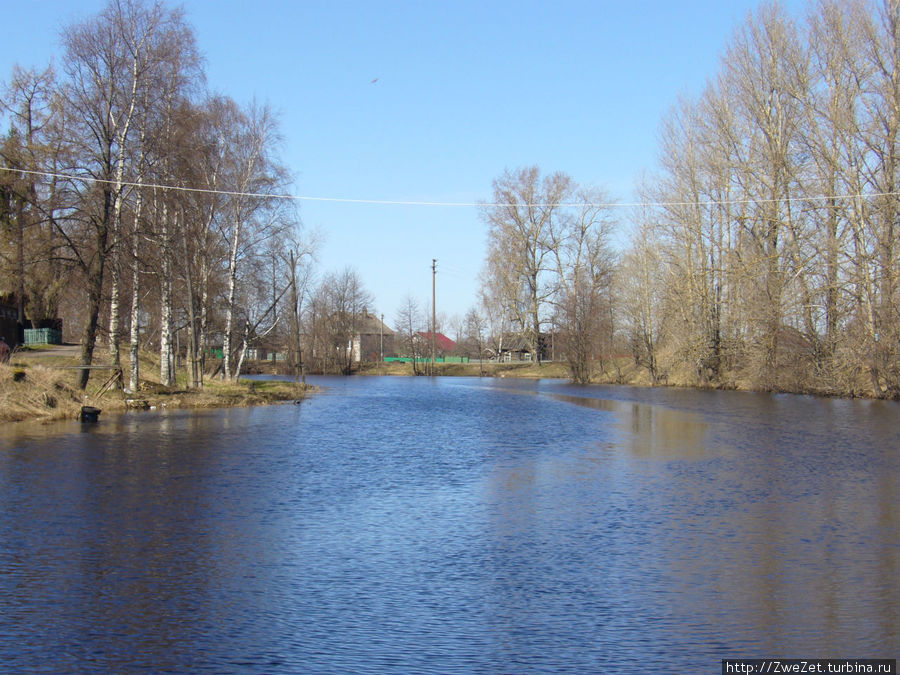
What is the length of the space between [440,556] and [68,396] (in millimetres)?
19092

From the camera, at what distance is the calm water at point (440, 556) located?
19.6ft

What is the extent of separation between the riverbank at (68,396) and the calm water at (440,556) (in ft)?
17.8

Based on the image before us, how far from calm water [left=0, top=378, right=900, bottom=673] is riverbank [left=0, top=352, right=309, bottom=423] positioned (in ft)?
17.8

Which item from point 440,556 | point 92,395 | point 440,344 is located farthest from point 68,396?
point 440,344

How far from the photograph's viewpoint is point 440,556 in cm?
868

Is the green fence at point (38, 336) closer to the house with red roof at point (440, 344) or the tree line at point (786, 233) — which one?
the tree line at point (786, 233)

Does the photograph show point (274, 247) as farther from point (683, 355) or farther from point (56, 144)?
point (683, 355)

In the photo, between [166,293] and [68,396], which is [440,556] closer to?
[68,396]

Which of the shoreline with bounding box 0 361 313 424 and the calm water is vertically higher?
the shoreline with bounding box 0 361 313 424

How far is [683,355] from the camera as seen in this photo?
47.2 metres

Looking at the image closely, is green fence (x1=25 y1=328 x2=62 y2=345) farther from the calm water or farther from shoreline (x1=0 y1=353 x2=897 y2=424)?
the calm water

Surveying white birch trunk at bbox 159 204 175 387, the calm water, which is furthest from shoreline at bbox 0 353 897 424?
the calm water

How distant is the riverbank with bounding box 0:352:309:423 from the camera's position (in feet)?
74.6

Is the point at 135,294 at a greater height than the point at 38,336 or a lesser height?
greater
